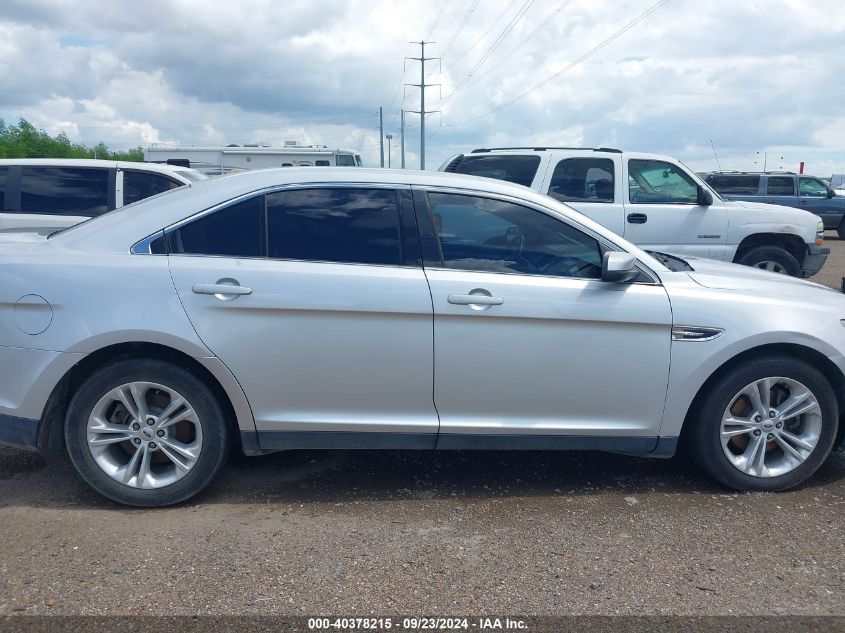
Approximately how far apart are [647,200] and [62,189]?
6646 millimetres

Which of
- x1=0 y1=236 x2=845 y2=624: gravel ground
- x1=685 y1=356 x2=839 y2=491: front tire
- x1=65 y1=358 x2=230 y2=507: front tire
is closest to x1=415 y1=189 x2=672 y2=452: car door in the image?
x1=685 y1=356 x2=839 y2=491: front tire

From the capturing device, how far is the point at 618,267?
375cm

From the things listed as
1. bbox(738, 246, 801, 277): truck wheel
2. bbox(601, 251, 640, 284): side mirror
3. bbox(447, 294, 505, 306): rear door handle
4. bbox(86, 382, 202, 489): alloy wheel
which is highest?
bbox(601, 251, 640, 284): side mirror

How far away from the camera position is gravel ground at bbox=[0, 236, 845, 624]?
304cm

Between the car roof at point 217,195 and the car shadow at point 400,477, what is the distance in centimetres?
138

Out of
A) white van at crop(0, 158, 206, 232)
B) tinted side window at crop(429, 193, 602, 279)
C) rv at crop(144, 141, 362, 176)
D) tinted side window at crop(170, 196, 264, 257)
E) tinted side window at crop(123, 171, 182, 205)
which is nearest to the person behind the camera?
tinted side window at crop(170, 196, 264, 257)

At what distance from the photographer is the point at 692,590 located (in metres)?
3.12

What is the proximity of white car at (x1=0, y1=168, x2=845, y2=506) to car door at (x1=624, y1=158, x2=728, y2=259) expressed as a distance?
15.4ft

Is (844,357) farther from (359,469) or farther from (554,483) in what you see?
(359,469)

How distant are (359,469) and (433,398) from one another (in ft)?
2.76

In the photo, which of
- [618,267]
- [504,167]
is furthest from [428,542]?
[504,167]

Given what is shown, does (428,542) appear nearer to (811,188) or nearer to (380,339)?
(380,339)

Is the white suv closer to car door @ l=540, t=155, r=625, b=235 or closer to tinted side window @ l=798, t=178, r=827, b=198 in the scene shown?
car door @ l=540, t=155, r=625, b=235

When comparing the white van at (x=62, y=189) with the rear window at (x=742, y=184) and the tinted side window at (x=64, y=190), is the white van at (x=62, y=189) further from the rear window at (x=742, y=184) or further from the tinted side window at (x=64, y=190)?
the rear window at (x=742, y=184)
